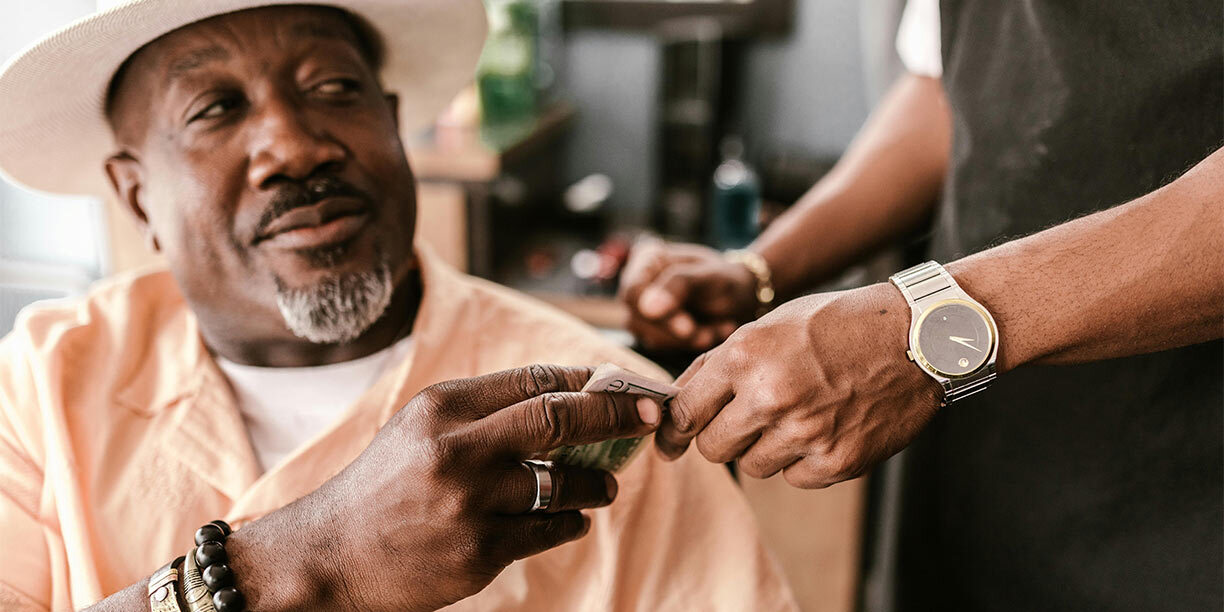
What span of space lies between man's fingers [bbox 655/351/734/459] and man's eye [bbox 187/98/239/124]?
748 millimetres

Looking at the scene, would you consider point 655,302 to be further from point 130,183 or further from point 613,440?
point 130,183

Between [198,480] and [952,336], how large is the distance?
100 centimetres

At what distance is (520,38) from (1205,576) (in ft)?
8.37

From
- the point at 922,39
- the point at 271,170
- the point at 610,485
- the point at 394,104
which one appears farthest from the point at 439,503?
the point at 922,39

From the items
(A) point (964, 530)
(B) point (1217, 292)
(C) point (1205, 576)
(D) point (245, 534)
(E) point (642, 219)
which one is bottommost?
(E) point (642, 219)

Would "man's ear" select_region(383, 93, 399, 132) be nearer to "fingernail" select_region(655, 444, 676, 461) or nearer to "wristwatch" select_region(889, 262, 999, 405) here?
"fingernail" select_region(655, 444, 676, 461)

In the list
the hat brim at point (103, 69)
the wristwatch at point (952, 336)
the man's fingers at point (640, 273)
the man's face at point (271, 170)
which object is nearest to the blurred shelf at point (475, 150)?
the hat brim at point (103, 69)

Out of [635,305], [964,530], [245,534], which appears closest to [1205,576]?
[964,530]

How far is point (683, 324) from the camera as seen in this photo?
156 centimetres

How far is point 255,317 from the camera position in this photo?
4.58ft

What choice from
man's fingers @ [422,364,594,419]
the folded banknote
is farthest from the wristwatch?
man's fingers @ [422,364,594,419]

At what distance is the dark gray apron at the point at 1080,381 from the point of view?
46.3 inches

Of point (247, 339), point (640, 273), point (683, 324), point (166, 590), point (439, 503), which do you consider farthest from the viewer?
point (640, 273)

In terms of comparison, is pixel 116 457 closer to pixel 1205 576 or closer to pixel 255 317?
pixel 255 317
